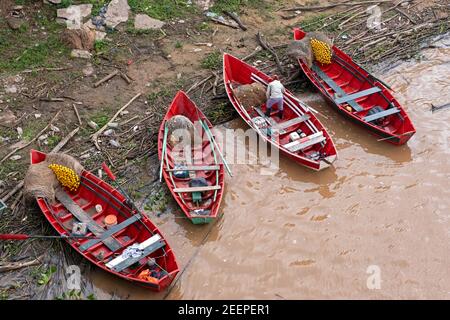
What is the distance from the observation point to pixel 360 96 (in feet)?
37.8

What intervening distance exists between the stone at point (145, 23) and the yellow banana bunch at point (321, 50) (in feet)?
15.5

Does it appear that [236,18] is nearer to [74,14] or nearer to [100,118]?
[74,14]

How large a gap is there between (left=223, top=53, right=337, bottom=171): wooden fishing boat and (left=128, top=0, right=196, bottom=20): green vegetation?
3055mm

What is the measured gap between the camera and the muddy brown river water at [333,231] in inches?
321

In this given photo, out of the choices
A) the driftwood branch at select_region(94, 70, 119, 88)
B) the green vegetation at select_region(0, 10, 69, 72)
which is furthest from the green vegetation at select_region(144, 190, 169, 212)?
the green vegetation at select_region(0, 10, 69, 72)

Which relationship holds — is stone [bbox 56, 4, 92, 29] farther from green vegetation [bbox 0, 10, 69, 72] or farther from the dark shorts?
the dark shorts

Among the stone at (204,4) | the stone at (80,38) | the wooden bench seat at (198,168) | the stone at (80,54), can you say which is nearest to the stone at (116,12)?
the stone at (80,38)

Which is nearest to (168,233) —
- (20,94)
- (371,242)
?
(371,242)

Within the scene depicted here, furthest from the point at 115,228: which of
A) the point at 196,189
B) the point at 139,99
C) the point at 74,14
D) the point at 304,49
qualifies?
the point at 74,14

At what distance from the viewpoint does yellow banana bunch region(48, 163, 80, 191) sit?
909cm

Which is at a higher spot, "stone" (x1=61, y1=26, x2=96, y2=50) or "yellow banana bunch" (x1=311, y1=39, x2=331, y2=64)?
"yellow banana bunch" (x1=311, y1=39, x2=331, y2=64)

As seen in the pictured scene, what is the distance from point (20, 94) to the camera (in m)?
11.4

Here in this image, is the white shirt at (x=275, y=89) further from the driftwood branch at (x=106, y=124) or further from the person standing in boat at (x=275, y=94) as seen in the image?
the driftwood branch at (x=106, y=124)
